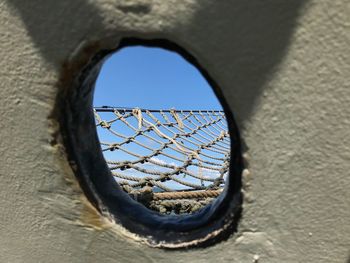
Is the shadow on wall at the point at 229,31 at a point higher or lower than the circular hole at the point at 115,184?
higher

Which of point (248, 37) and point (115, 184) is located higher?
point (248, 37)

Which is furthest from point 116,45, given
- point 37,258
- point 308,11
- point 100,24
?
point 37,258

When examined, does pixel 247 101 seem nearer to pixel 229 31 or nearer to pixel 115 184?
pixel 229 31

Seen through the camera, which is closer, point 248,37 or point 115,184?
point 248,37

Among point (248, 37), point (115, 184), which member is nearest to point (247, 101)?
point (248, 37)

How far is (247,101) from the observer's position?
71 cm

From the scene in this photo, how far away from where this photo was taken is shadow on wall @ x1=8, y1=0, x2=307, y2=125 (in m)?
0.64

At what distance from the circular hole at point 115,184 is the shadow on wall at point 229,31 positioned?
0.04 metres

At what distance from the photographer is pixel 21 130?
868 mm

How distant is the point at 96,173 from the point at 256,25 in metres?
0.44

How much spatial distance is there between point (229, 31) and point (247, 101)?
104 millimetres

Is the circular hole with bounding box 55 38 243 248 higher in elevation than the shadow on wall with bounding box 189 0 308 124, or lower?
lower

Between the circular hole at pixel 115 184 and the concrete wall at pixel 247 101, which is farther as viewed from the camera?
the circular hole at pixel 115 184

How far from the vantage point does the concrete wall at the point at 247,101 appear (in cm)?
65
